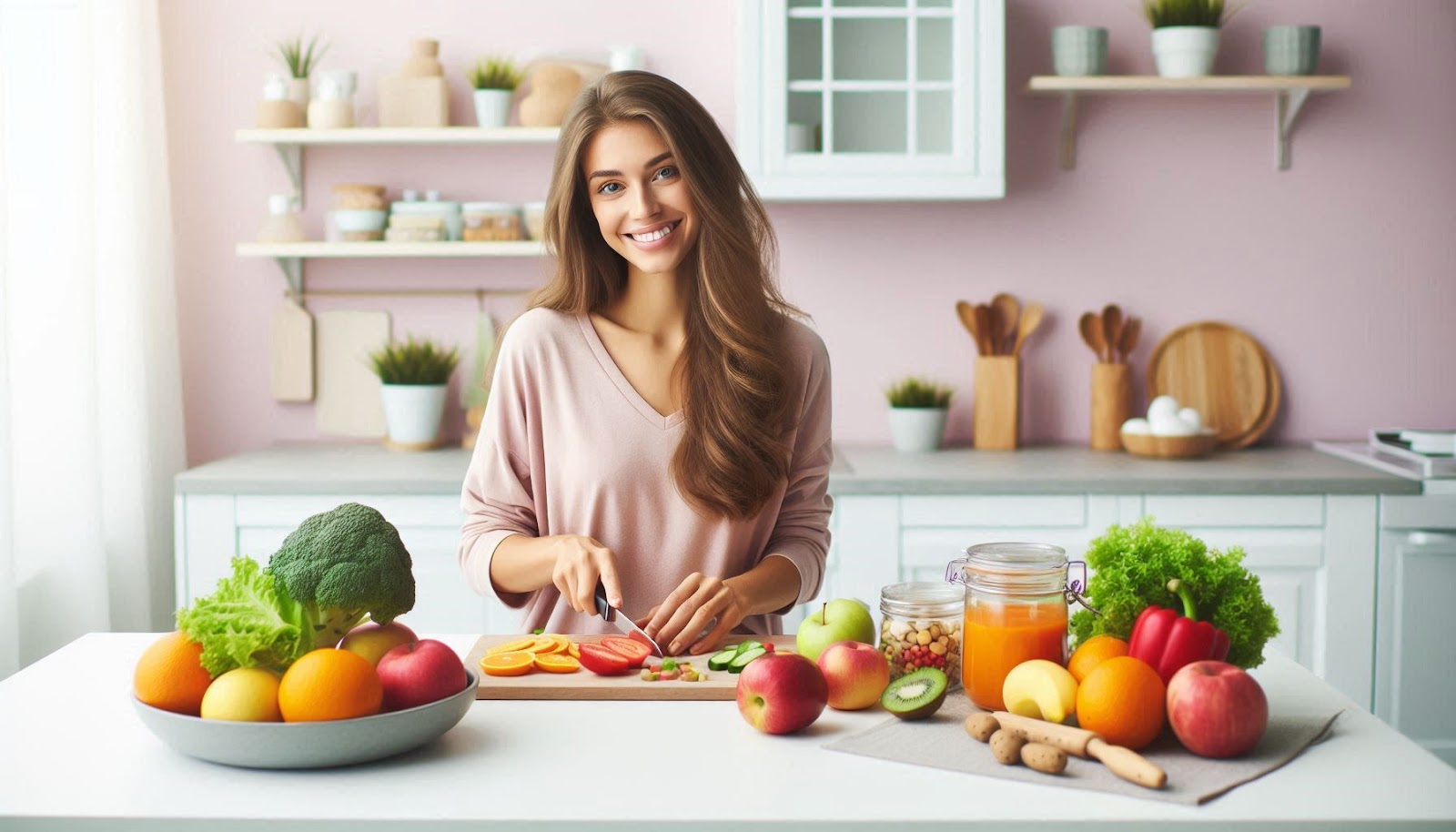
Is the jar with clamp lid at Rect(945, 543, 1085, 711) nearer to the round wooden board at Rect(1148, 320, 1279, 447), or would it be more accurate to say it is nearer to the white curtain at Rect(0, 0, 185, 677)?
the white curtain at Rect(0, 0, 185, 677)

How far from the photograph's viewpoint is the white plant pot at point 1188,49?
3293 mm

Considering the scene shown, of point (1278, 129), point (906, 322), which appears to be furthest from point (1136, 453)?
point (1278, 129)

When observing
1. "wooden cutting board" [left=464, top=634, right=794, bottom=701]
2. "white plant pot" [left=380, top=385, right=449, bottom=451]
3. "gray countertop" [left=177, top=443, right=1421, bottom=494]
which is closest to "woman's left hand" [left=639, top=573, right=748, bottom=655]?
"wooden cutting board" [left=464, top=634, right=794, bottom=701]

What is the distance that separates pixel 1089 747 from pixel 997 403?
231 centimetres

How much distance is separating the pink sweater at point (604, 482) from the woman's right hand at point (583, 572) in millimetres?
158

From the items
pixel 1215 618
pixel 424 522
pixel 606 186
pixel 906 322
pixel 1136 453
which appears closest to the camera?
pixel 1215 618

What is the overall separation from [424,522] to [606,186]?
56.2 inches

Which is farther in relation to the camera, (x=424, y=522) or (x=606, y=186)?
(x=424, y=522)

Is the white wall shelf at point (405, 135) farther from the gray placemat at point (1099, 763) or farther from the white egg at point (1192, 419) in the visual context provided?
the gray placemat at point (1099, 763)

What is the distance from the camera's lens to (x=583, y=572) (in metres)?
1.67

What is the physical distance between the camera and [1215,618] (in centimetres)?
139

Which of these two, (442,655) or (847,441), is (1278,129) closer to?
(847,441)

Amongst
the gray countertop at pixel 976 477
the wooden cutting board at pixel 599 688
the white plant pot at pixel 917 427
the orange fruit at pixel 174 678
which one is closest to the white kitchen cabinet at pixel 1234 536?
the gray countertop at pixel 976 477

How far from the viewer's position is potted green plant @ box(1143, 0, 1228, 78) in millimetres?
3297
